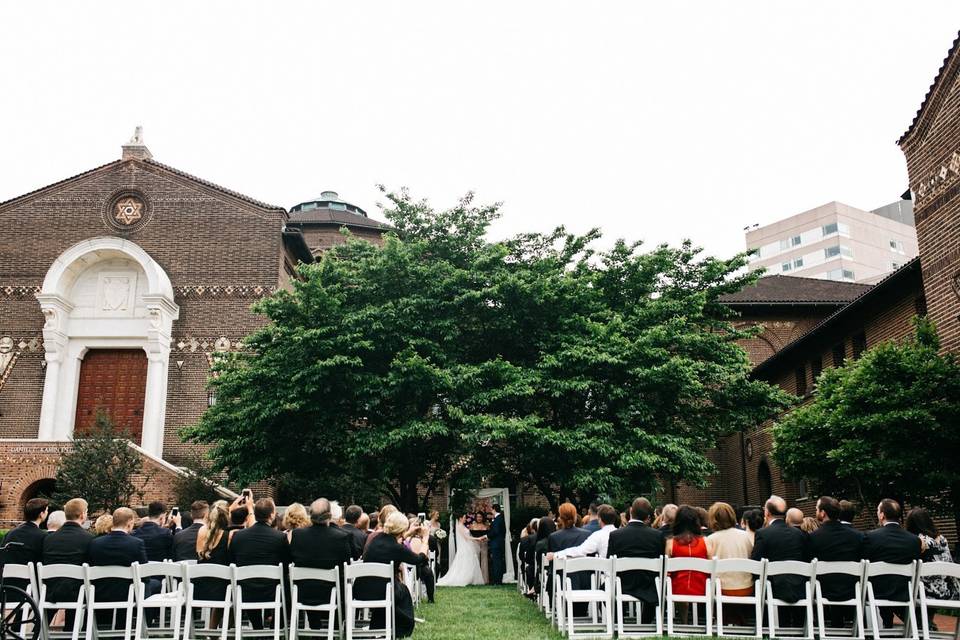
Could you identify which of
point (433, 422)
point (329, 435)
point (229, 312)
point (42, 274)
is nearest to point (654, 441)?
point (433, 422)

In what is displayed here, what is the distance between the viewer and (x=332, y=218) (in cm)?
4769

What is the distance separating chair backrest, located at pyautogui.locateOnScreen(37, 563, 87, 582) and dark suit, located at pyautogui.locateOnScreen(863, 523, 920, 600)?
815cm

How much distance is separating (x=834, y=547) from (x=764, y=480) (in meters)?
25.5

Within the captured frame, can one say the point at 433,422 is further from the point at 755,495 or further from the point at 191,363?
the point at 755,495

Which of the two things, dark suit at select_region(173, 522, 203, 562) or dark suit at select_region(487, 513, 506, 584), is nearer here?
dark suit at select_region(173, 522, 203, 562)

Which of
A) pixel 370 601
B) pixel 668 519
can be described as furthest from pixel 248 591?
pixel 668 519

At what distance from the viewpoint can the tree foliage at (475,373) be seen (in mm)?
19422

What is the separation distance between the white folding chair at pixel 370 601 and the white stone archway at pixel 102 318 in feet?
68.3

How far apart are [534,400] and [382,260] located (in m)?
5.15

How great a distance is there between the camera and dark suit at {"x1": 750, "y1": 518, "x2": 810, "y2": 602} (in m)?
8.88

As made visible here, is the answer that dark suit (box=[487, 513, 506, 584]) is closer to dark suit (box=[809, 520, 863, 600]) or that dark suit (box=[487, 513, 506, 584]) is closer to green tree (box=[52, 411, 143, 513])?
green tree (box=[52, 411, 143, 513])

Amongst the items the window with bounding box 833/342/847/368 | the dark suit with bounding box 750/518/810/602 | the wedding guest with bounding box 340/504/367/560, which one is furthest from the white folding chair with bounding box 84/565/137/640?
the window with bounding box 833/342/847/368

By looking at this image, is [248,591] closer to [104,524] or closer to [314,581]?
[314,581]

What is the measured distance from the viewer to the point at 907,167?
18328mm
